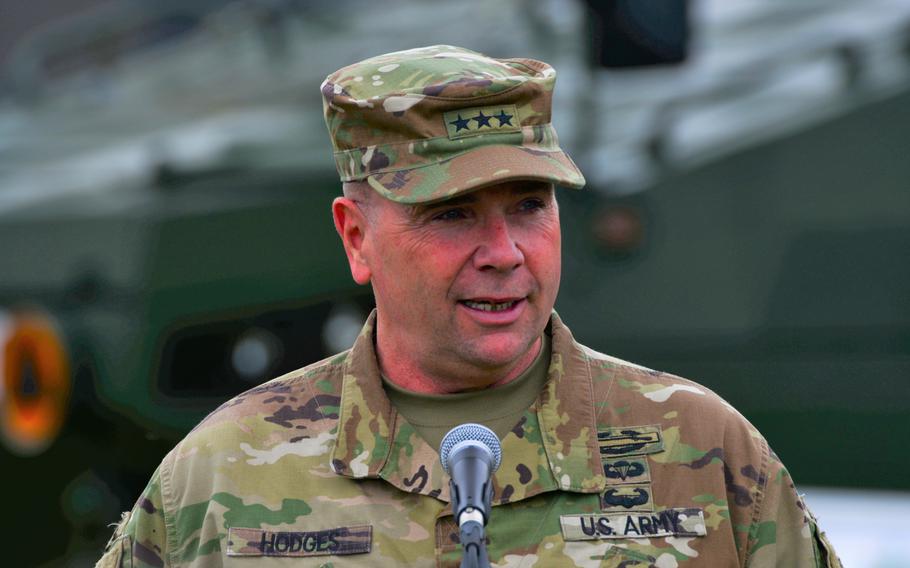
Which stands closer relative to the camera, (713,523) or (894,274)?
(713,523)

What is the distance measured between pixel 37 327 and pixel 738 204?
316 cm

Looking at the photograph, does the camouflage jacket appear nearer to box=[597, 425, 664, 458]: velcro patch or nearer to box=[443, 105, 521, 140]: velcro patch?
box=[597, 425, 664, 458]: velcro patch

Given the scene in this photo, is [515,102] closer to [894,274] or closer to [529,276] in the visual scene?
[529,276]

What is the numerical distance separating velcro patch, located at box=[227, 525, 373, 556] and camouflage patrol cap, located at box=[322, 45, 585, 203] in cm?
59

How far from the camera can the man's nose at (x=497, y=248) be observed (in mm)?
2957

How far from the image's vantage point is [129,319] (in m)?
7.48

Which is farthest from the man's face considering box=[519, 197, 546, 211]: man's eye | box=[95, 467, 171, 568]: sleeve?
box=[95, 467, 171, 568]: sleeve

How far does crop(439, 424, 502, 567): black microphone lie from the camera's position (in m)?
2.36

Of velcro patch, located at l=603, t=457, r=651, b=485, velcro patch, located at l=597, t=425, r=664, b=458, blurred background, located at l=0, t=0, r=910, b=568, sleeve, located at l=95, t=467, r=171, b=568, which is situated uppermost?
velcro patch, located at l=597, t=425, r=664, b=458

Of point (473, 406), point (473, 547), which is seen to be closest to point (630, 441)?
point (473, 406)

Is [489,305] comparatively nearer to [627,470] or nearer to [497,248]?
[497,248]

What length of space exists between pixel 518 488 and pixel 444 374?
0.25 meters

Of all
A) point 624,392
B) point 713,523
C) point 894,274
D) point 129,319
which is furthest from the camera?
point 129,319

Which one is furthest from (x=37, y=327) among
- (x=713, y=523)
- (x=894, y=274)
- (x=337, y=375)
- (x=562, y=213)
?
(x=713, y=523)
